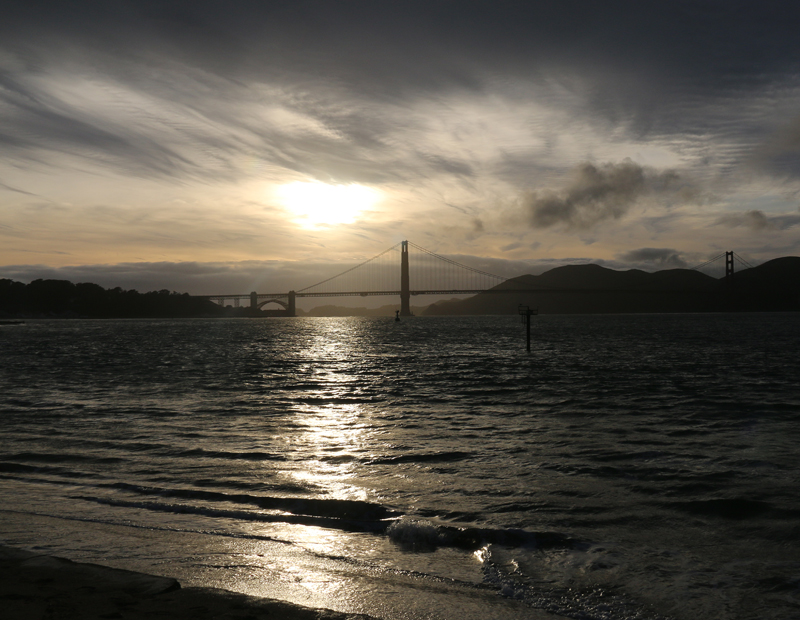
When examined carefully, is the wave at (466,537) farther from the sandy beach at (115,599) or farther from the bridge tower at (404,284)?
the bridge tower at (404,284)

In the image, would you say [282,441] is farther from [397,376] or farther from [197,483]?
[397,376]

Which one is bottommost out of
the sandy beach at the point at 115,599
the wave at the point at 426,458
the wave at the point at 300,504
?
the wave at the point at 426,458

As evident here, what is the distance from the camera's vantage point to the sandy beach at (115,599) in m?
4.84

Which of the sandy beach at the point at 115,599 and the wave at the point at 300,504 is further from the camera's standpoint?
the wave at the point at 300,504

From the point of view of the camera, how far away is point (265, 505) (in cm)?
898

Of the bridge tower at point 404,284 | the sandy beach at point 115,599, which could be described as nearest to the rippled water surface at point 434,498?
the sandy beach at point 115,599

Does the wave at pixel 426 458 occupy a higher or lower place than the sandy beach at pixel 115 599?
lower

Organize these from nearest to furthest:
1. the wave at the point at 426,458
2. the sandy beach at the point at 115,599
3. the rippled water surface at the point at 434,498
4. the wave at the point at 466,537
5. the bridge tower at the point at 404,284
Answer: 1. the sandy beach at the point at 115,599
2. the rippled water surface at the point at 434,498
3. the wave at the point at 466,537
4. the wave at the point at 426,458
5. the bridge tower at the point at 404,284

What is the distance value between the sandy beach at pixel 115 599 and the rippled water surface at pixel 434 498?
39 centimetres

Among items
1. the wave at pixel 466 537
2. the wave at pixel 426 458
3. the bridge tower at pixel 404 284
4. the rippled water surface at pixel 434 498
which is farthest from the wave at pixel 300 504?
the bridge tower at pixel 404 284

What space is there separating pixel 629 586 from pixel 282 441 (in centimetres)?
963

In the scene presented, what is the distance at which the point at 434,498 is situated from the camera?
31.0 ft

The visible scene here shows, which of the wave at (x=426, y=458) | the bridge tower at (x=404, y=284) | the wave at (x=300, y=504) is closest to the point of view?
the wave at (x=300, y=504)

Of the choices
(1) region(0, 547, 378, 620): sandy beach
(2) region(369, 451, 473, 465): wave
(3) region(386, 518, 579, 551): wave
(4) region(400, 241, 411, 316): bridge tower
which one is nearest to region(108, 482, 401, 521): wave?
(3) region(386, 518, 579, 551): wave
